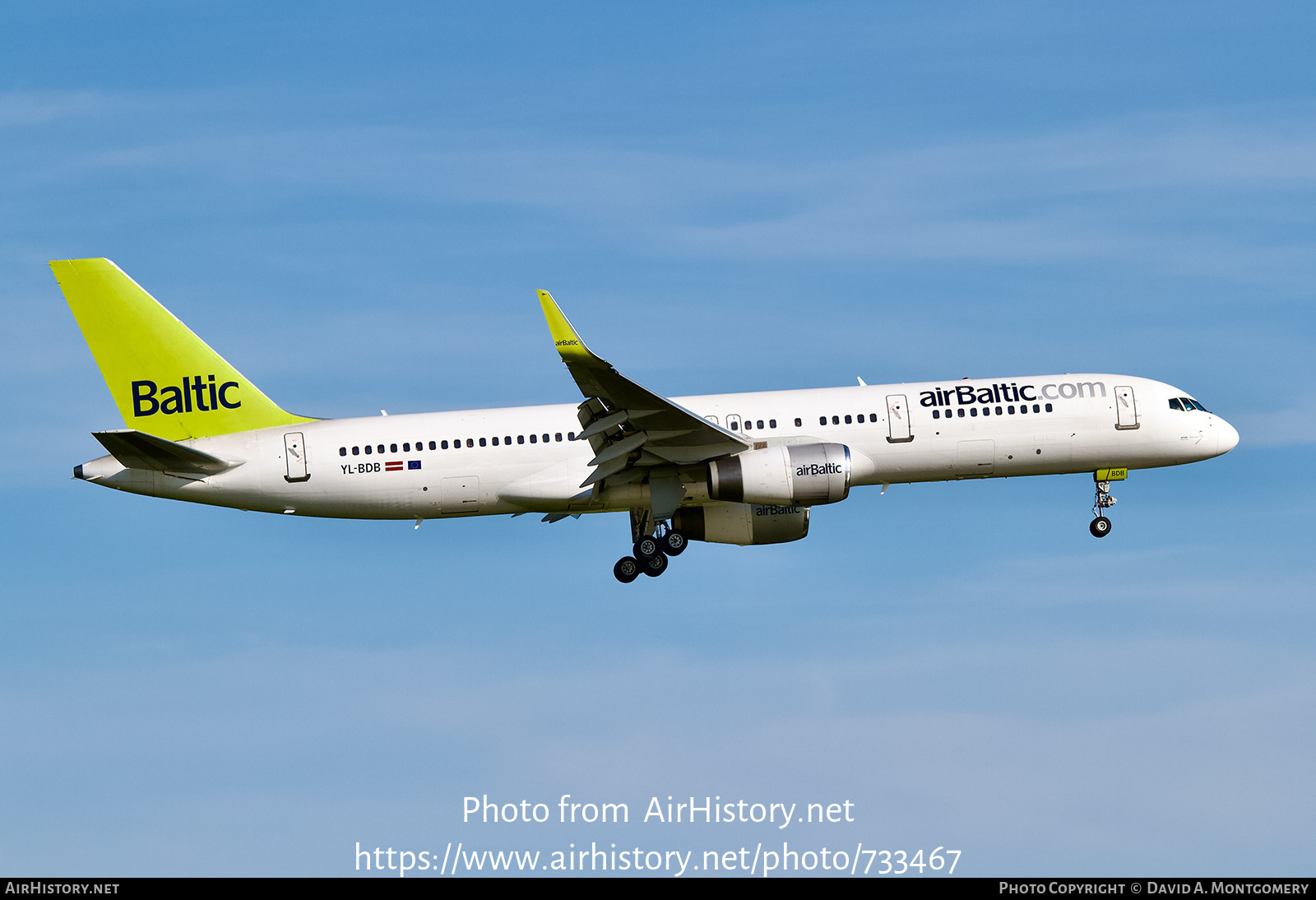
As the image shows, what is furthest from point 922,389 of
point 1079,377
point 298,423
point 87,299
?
point 87,299

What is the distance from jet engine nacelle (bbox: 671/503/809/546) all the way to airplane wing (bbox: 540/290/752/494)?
11.8ft

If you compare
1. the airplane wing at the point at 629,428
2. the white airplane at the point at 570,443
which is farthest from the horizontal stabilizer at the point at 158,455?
the airplane wing at the point at 629,428

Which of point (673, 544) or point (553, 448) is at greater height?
point (553, 448)

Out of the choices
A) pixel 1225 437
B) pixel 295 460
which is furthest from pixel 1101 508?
pixel 295 460

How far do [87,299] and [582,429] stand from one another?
15792 millimetres

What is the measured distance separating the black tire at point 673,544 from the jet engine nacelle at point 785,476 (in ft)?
11.9

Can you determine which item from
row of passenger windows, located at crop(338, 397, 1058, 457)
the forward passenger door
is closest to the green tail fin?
row of passenger windows, located at crop(338, 397, 1058, 457)

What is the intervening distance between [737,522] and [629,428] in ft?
23.7

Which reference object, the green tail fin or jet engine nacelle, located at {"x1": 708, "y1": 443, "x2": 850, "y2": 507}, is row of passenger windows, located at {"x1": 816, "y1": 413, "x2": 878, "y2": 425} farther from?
the green tail fin

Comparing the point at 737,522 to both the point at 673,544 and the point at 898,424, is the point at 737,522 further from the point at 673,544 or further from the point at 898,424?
the point at 898,424

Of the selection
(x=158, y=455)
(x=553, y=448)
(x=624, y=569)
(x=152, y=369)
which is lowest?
(x=624, y=569)

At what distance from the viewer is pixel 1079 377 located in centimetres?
4762

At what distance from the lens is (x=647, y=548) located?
154ft

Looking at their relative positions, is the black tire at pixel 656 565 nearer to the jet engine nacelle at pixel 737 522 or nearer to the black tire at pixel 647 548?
the black tire at pixel 647 548
